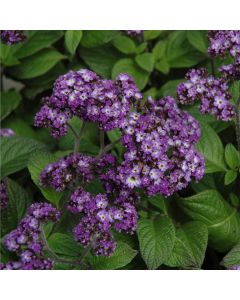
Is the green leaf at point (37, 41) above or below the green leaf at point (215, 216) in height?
above

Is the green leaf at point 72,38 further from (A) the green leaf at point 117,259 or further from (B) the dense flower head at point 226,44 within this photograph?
(A) the green leaf at point 117,259

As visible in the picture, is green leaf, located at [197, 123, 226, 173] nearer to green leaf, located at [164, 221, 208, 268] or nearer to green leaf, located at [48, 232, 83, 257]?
green leaf, located at [164, 221, 208, 268]

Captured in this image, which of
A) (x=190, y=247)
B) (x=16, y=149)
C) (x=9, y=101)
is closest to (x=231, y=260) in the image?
(x=190, y=247)

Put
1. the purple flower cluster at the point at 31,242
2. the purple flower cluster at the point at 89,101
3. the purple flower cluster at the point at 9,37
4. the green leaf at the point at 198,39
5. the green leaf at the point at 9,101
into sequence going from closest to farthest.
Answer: the purple flower cluster at the point at 31,242 < the purple flower cluster at the point at 89,101 < the purple flower cluster at the point at 9,37 < the green leaf at the point at 198,39 < the green leaf at the point at 9,101

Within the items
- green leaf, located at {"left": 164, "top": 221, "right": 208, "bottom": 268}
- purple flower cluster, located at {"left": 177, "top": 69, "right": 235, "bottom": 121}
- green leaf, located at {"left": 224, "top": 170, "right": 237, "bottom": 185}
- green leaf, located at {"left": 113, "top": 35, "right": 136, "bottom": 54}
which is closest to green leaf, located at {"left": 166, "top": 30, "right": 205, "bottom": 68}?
green leaf, located at {"left": 113, "top": 35, "right": 136, "bottom": 54}

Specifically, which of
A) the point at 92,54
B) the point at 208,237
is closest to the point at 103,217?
the point at 208,237

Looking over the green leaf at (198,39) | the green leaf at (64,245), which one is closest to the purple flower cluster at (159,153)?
the green leaf at (64,245)
